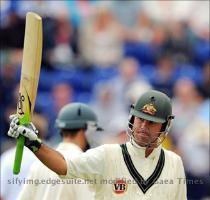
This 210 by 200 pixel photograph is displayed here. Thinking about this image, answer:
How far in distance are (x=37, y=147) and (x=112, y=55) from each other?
9.15m

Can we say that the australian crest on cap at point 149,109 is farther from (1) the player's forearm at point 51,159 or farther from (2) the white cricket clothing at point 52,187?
(2) the white cricket clothing at point 52,187

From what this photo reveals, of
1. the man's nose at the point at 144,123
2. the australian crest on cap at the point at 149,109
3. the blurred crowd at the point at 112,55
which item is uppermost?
the australian crest on cap at the point at 149,109

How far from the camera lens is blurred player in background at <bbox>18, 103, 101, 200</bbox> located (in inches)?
292

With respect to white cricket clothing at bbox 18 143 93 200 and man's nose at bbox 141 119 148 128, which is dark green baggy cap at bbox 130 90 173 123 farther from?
white cricket clothing at bbox 18 143 93 200

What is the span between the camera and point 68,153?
7.56 meters

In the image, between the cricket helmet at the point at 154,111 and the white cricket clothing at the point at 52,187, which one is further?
the white cricket clothing at the point at 52,187

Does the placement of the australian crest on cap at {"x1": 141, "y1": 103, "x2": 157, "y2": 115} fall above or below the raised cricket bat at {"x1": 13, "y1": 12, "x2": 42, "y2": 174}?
below

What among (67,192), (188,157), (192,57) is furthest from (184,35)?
(67,192)

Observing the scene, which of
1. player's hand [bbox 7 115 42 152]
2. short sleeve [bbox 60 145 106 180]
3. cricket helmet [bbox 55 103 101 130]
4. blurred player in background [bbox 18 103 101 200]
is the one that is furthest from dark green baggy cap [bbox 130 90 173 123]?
cricket helmet [bbox 55 103 101 130]

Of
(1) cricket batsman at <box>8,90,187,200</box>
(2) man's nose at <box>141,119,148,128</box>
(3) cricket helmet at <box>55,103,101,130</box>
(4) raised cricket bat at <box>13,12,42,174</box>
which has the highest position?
(4) raised cricket bat at <box>13,12,42,174</box>

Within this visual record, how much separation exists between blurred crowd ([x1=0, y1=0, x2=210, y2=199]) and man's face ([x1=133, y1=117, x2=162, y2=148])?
20.3 feet

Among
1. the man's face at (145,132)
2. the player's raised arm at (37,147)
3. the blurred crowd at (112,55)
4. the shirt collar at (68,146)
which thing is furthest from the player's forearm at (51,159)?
the blurred crowd at (112,55)

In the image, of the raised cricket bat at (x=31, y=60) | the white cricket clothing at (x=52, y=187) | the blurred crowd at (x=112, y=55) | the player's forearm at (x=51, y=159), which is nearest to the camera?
the player's forearm at (x=51, y=159)

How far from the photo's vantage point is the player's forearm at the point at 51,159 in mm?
5992
